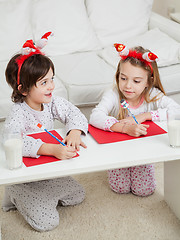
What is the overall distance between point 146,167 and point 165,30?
4.61ft

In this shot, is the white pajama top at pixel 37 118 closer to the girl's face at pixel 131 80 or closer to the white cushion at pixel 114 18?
the girl's face at pixel 131 80

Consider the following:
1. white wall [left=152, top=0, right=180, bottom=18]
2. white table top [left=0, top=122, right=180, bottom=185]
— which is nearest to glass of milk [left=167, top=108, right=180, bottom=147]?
white table top [left=0, top=122, right=180, bottom=185]

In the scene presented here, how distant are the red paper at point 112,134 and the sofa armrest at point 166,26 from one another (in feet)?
4.35

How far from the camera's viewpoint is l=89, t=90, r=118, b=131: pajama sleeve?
1768 mm

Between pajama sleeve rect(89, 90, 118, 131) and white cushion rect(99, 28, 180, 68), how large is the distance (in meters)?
0.65

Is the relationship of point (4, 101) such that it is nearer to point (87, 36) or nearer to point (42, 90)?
point (42, 90)

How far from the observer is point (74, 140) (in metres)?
1.61

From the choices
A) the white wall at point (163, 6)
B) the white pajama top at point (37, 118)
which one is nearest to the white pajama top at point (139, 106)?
the white pajama top at point (37, 118)

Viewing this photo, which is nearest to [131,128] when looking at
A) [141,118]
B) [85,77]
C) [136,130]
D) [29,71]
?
[136,130]

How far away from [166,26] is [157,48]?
1.44 feet

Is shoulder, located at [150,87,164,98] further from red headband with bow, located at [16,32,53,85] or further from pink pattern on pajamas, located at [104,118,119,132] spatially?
red headband with bow, located at [16,32,53,85]

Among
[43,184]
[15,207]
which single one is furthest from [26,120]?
[15,207]

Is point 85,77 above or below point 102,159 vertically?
below

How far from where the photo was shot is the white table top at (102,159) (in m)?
1.40
